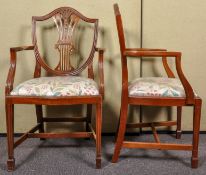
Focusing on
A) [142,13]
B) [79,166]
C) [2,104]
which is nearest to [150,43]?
[142,13]

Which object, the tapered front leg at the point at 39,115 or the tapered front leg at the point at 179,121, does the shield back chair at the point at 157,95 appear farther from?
the tapered front leg at the point at 39,115

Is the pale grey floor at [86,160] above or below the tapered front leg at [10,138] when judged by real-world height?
below

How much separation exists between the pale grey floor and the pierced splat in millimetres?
555

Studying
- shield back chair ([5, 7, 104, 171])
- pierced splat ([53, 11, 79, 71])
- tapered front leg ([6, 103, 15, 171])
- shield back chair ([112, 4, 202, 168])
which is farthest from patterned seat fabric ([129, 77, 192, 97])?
tapered front leg ([6, 103, 15, 171])

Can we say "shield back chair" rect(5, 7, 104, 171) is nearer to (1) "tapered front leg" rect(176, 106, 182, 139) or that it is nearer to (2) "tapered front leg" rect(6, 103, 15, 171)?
(2) "tapered front leg" rect(6, 103, 15, 171)

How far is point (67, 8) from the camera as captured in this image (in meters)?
2.19

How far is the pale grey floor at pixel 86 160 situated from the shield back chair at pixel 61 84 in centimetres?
10

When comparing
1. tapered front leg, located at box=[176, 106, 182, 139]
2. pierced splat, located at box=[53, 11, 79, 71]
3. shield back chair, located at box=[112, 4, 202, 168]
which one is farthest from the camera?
tapered front leg, located at box=[176, 106, 182, 139]

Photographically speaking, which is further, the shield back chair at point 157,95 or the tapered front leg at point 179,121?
the tapered front leg at point 179,121

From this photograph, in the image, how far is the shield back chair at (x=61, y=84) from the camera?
5.80ft

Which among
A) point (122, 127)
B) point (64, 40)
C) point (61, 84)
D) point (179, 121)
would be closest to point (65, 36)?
point (64, 40)

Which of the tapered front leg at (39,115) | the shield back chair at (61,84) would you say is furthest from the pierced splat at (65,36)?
the tapered front leg at (39,115)

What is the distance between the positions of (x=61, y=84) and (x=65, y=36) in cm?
51

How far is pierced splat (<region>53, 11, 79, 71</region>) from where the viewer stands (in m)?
2.19
